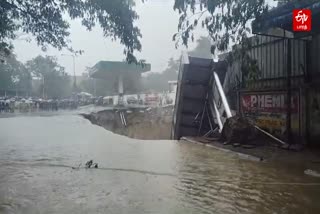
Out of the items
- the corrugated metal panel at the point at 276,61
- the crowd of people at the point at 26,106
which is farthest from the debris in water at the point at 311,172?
the crowd of people at the point at 26,106

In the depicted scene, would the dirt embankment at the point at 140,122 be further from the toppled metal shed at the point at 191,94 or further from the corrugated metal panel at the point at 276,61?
the corrugated metal panel at the point at 276,61

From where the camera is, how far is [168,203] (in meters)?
4.88

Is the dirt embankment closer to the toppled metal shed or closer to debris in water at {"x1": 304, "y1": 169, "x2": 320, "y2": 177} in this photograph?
the toppled metal shed

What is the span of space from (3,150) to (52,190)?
556 cm

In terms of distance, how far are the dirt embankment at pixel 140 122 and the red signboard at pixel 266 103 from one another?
676cm

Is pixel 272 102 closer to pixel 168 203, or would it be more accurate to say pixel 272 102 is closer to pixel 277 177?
pixel 277 177

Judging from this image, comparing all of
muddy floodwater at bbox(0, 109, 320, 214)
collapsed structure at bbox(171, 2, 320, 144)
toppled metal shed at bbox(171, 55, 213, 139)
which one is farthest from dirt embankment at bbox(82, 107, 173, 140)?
muddy floodwater at bbox(0, 109, 320, 214)

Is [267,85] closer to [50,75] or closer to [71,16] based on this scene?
[71,16]

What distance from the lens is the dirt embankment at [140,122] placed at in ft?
63.5

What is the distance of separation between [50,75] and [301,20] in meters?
60.5

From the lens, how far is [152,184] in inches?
236

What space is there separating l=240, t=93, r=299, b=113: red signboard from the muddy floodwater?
236 centimetres

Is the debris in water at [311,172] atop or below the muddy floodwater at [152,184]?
atop

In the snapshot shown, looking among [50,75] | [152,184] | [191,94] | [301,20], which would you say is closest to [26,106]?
[50,75]
